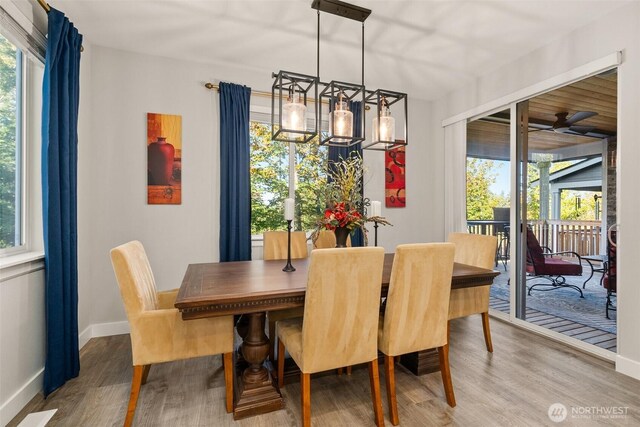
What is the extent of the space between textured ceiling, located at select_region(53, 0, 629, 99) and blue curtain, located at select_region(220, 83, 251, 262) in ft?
1.21

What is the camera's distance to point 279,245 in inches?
120

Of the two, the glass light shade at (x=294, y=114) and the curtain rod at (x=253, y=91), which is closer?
the glass light shade at (x=294, y=114)

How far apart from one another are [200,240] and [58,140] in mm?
1538

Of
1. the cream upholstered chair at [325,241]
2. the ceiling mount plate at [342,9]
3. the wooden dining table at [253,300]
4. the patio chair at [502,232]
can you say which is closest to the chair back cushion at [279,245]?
the cream upholstered chair at [325,241]

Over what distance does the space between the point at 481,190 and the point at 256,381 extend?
340 cm

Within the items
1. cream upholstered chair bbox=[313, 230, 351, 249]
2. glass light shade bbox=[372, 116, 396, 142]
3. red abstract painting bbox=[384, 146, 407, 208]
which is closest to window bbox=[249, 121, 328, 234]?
cream upholstered chair bbox=[313, 230, 351, 249]

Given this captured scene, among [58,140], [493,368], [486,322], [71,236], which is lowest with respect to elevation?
[493,368]

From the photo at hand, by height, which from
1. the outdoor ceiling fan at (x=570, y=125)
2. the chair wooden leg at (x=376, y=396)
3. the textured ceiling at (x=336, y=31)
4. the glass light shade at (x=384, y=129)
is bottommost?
the chair wooden leg at (x=376, y=396)

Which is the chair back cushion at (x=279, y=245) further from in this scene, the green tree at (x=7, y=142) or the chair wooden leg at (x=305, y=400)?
the green tree at (x=7, y=142)

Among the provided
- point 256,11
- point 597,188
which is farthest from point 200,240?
point 597,188

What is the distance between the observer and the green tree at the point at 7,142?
2004 millimetres

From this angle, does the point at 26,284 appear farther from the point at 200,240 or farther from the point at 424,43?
the point at 424,43

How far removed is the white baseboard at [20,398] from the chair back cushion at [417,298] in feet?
7.03

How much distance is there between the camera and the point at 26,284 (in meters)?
2.00
